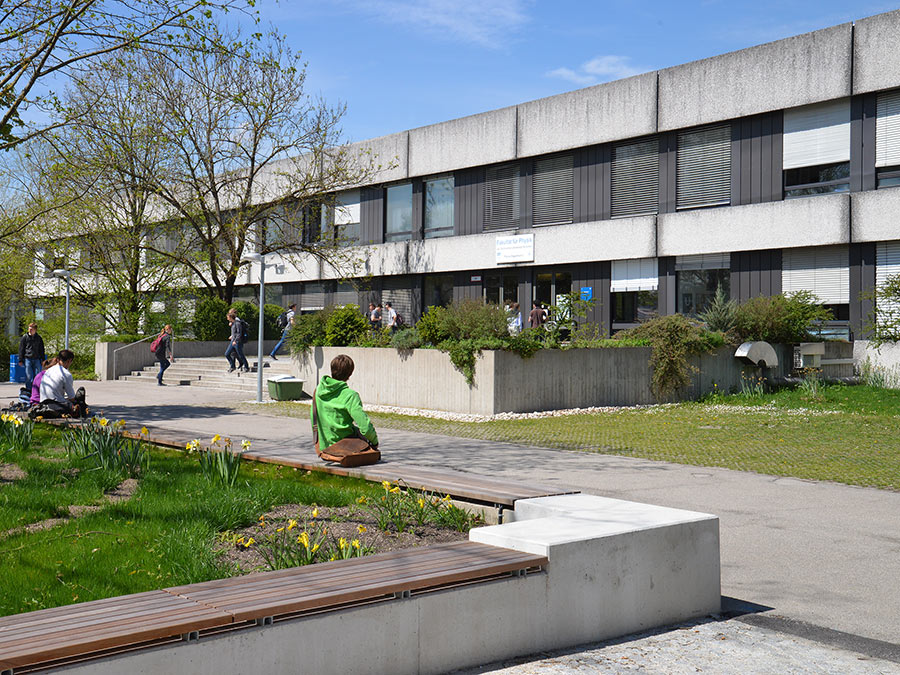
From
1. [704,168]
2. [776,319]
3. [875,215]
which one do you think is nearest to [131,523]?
[776,319]

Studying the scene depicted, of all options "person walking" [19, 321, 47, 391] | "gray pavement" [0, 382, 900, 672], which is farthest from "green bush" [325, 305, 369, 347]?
"person walking" [19, 321, 47, 391]

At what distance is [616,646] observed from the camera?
4859 mm

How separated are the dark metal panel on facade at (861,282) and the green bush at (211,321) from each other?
2185 cm

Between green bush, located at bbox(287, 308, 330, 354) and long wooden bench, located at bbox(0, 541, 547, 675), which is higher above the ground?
green bush, located at bbox(287, 308, 330, 354)

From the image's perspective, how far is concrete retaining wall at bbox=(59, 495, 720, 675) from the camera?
3.87m

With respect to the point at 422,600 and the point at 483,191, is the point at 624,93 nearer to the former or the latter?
the point at 483,191

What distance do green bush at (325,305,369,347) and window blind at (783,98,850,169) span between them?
40.8 ft

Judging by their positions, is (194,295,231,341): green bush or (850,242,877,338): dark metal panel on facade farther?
(194,295,231,341): green bush

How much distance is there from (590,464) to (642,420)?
6059mm

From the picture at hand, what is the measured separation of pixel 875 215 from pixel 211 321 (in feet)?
75.5

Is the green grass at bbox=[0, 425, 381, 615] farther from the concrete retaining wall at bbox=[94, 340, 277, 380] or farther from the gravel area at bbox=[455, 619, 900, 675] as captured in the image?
the concrete retaining wall at bbox=[94, 340, 277, 380]

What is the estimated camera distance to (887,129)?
2303 centimetres

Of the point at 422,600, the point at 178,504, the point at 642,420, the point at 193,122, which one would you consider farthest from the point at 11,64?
the point at 193,122

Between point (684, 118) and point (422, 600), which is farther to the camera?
point (684, 118)
